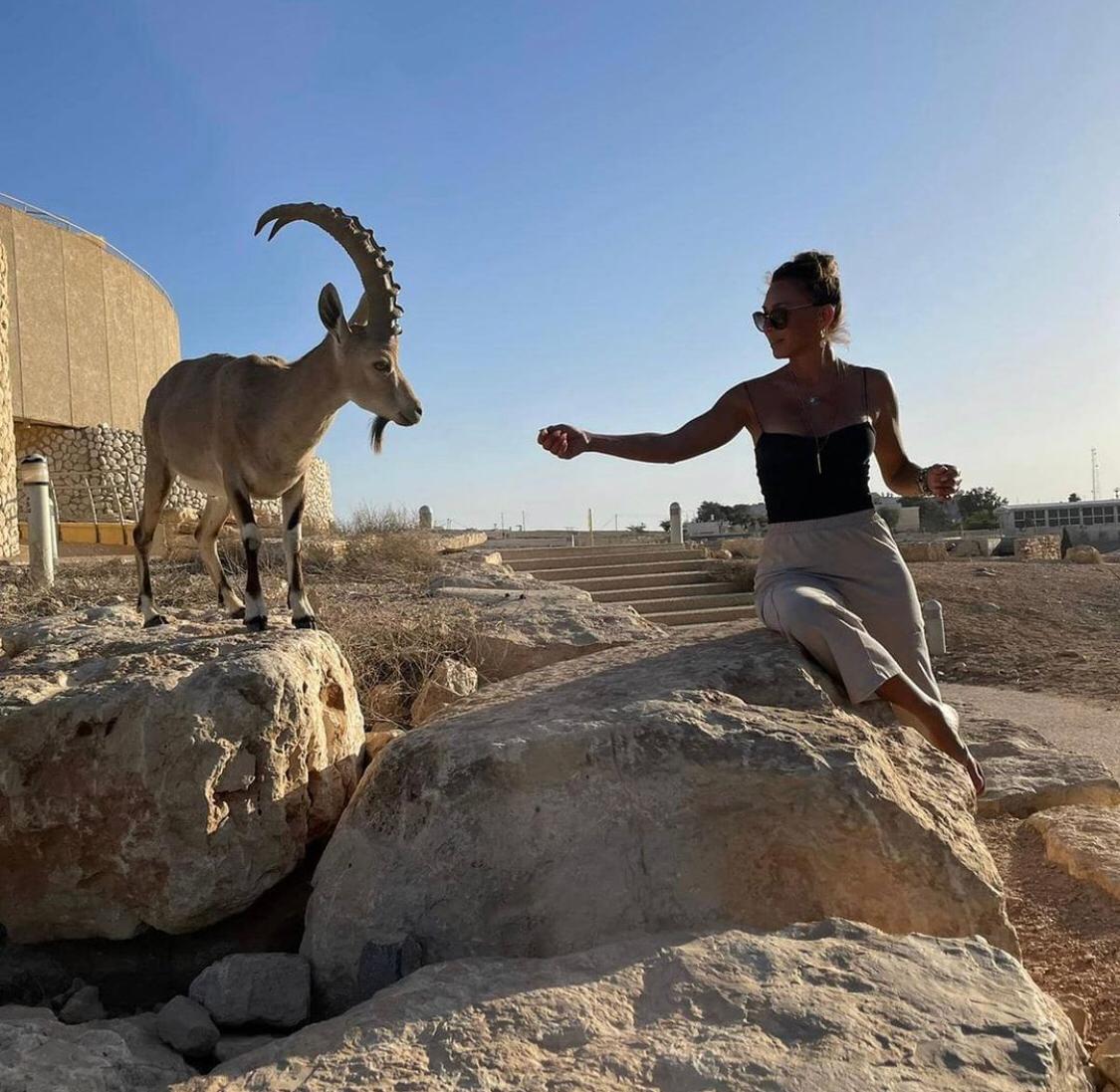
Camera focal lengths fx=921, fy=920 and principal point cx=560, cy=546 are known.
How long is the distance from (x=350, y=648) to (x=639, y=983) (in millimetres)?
3974

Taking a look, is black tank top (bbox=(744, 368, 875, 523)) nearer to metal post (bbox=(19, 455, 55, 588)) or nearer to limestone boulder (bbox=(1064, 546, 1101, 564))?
metal post (bbox=(19, 455, 55, 588))

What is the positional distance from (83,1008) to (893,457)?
2824 millimetres

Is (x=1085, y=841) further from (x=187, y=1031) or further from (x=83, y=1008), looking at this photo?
(x=83, y=1008)

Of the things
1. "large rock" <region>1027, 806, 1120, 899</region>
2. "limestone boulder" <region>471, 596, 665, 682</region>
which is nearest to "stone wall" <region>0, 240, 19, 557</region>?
"limestone boulder" <region>471, 596, 665, 682</region>

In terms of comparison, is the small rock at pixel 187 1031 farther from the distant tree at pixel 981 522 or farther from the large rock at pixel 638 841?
the distant tree at pixel 981 522

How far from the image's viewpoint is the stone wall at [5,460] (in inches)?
495

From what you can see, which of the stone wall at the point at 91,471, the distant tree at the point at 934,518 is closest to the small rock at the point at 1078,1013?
the stone wall at the point at 91,471

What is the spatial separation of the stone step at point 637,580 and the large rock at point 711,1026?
9.75m

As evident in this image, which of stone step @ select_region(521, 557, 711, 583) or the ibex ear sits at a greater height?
the ibex ear

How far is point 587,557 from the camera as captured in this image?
1350 centimetres

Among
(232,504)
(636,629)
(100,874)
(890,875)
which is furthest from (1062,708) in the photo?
(100,874)

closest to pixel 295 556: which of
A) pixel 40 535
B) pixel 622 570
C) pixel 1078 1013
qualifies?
pixel 1078 1013

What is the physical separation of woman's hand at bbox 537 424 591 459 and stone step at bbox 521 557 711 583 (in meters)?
9.32

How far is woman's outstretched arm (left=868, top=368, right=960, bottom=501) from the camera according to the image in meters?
2.95
